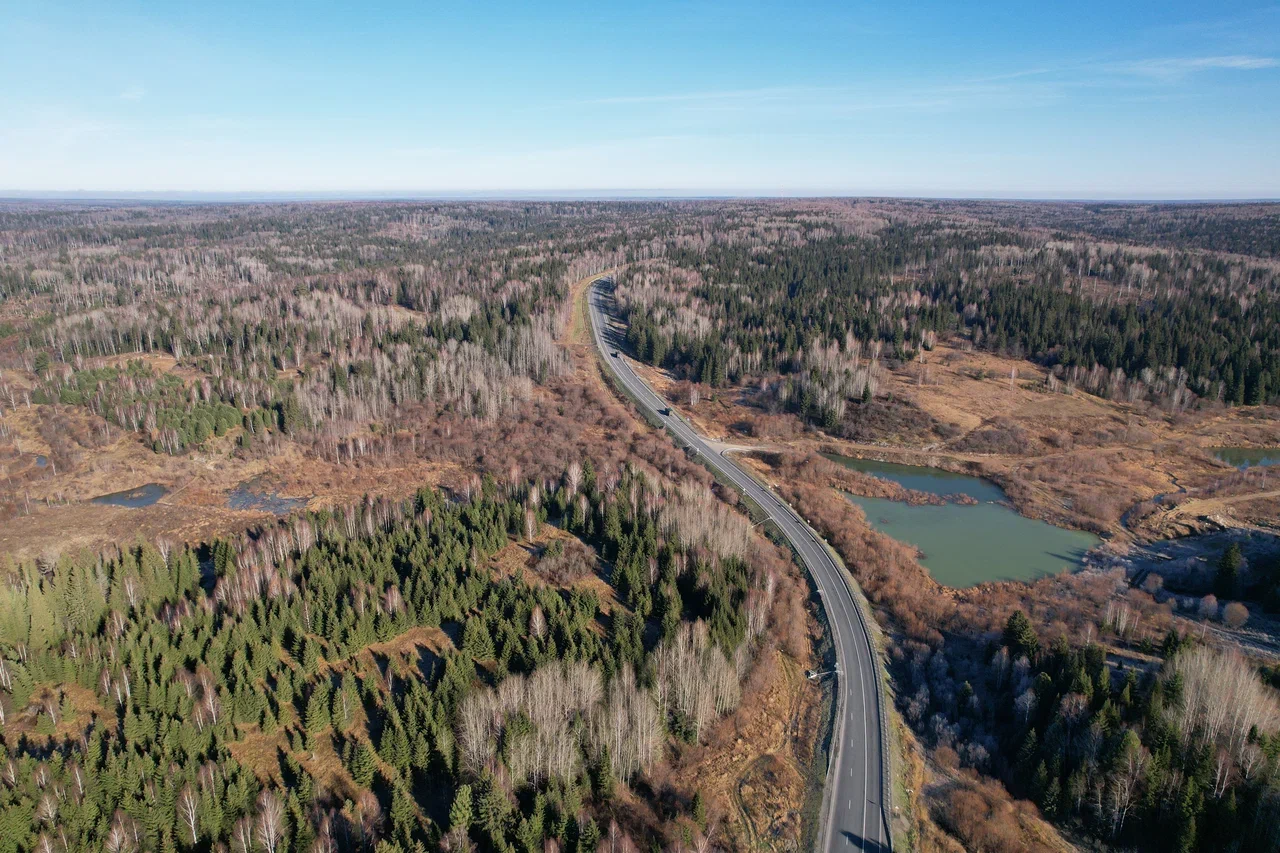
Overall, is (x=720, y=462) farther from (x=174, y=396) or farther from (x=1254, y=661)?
(x=174, y=396)

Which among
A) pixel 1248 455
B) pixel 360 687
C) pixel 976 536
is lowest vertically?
pixel 976 536

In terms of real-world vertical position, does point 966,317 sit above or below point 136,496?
above

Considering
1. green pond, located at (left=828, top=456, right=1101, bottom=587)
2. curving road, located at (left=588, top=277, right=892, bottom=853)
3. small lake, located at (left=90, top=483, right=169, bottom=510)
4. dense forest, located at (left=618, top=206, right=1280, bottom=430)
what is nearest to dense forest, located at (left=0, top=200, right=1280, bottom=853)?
dense forest, located at (left=618, top=206, right=1280, bottom=430)

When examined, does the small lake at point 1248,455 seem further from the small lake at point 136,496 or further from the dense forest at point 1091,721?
the small lake at point 136,496

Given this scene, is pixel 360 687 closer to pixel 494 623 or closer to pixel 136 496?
pixel 494 623

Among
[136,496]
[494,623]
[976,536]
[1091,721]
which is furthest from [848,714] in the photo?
[136,496]

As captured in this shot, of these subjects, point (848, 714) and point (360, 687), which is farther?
point (360, 687)

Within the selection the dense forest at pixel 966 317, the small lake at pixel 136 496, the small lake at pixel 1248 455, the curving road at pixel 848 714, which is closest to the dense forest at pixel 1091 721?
the curving road at pixel 848 714
